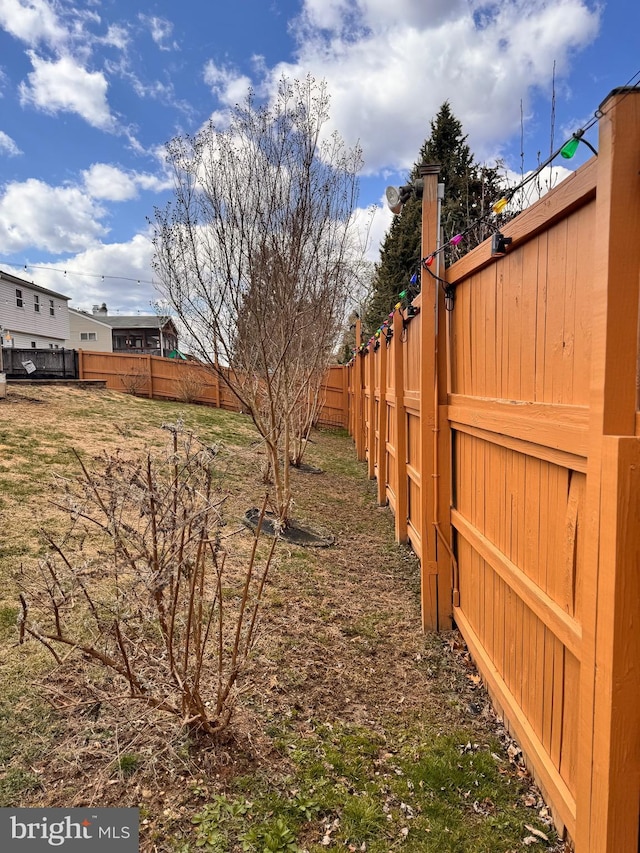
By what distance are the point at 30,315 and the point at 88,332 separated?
10.9 meters

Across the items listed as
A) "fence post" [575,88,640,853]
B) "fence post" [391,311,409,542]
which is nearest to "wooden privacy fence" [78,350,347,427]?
"fence post" [391,311,409,542]

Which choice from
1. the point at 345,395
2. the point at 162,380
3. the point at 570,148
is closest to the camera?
the point at 570,148

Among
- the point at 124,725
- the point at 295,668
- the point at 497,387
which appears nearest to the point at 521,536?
the point at 497,387

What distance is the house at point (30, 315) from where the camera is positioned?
21.2 metres

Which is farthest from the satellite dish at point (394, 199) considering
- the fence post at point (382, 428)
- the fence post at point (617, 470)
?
the fence post at point (382, 428)

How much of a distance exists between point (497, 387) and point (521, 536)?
69 cm

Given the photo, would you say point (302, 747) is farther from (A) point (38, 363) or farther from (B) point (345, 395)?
(A) point (38, 363)

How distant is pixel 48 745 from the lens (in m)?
1.93

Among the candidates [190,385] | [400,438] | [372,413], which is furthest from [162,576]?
[190,385]

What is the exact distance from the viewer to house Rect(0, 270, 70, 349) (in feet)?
69.5

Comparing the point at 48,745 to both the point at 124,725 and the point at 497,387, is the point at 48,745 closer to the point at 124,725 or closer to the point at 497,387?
the point at 124,725

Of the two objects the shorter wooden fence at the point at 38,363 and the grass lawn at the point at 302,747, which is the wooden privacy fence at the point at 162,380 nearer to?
the shorter wooden fence at the point at 38,363

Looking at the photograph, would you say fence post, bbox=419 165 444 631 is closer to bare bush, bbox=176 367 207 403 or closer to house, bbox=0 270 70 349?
bare bush, bbox=176 367 207 403

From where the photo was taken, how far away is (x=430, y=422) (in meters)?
3.12
